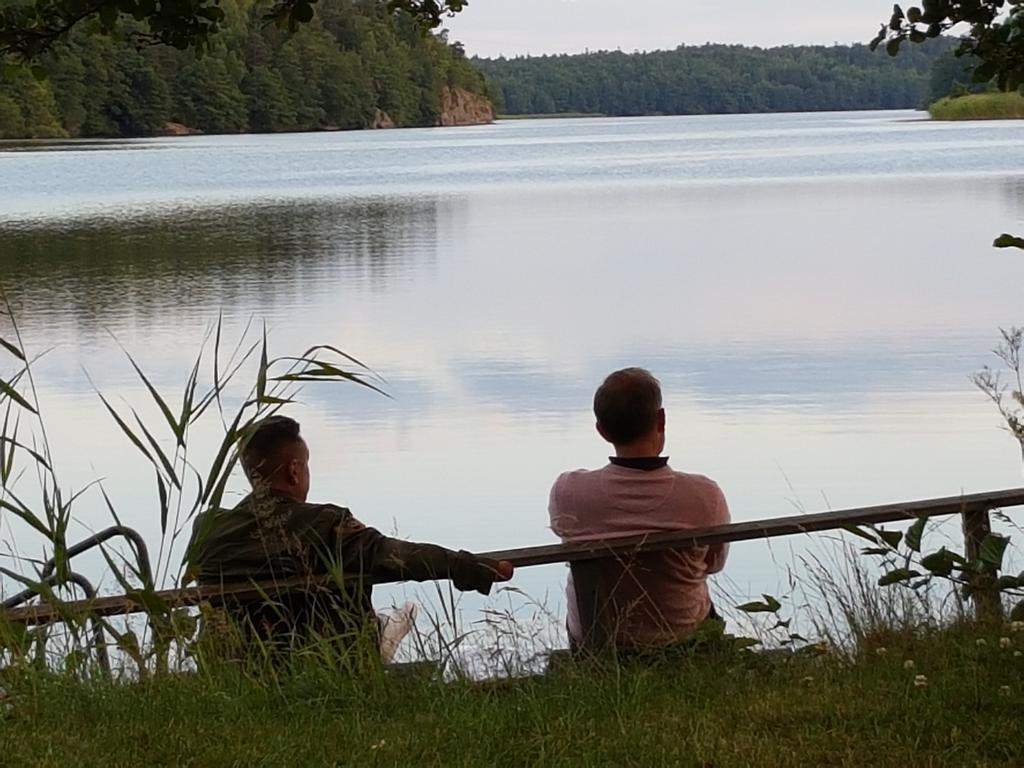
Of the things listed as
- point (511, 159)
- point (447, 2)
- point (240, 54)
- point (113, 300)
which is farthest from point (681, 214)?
point (240, 54)

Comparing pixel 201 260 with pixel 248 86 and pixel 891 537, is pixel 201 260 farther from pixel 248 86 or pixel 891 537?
pixel 248 86

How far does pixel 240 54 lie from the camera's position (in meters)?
108

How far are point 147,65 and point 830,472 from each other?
94.0 m

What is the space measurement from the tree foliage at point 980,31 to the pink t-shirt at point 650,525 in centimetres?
117

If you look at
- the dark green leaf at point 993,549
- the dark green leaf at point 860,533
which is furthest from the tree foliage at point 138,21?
the dark green leaf at point 993,549

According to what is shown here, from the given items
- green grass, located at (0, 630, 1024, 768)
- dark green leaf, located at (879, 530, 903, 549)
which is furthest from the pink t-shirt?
dark green leaf, located at (879, 530, 903, 549)

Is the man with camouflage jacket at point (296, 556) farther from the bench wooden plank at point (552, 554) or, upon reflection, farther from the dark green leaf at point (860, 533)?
the dark green leaf at point (860, 533)

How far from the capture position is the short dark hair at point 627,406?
4.23 meters

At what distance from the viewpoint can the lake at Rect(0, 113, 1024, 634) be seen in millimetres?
8289

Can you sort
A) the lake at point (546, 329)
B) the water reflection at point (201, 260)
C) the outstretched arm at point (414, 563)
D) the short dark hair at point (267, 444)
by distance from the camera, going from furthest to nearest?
the water reflection at point (201, 260), the lake at point (546, 329), the short dark hair at point (267, 444), the outstretched arm at point (414, 563)

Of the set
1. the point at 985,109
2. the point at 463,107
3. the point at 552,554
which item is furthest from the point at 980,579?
the point at 463,107

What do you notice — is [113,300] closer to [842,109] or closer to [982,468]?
[982,468]

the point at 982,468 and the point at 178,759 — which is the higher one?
the point at 178,759

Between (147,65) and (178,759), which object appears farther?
(147,65)
